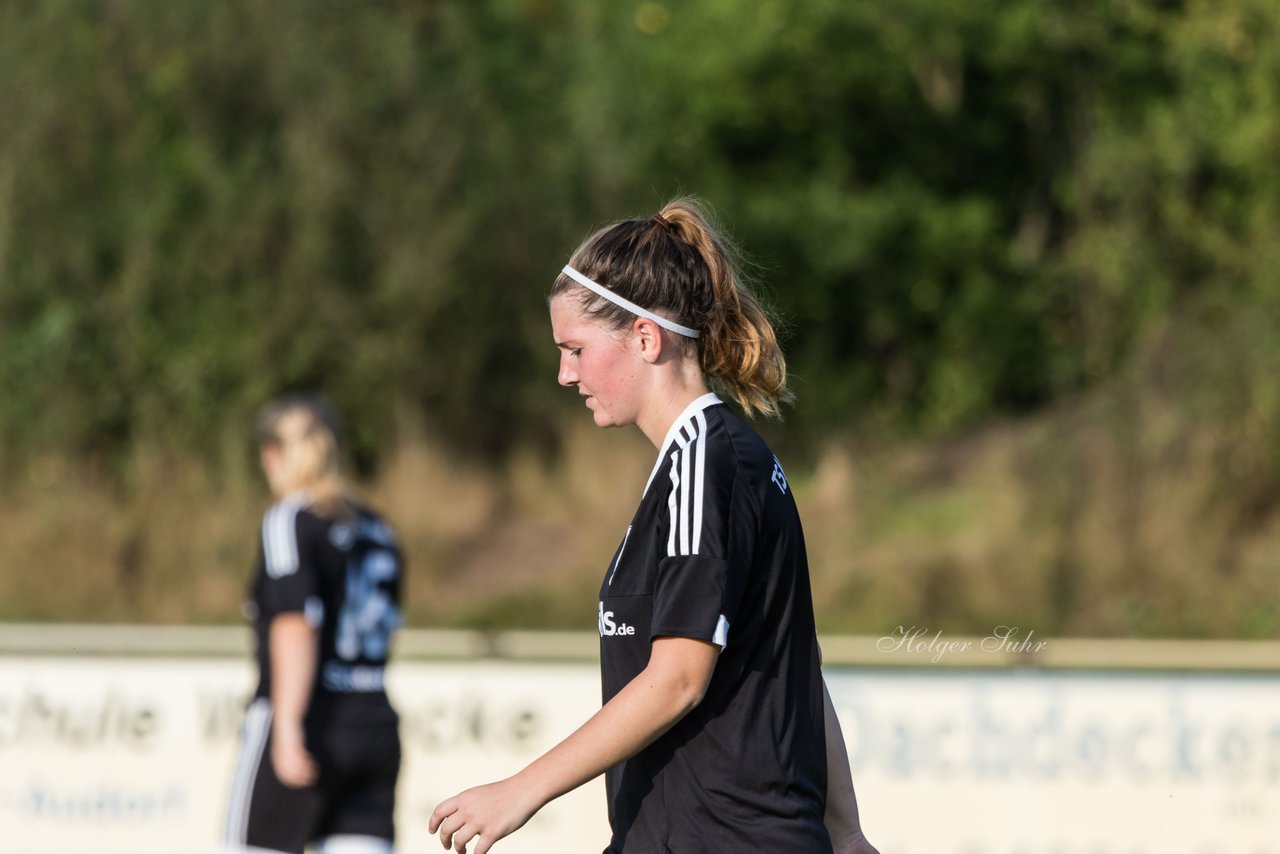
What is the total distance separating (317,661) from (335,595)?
0.71 ft

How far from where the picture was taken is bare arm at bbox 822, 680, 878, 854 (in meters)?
2.92

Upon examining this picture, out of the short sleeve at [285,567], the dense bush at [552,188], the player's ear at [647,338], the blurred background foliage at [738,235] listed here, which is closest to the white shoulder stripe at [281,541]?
the short sleeve at [285,567]

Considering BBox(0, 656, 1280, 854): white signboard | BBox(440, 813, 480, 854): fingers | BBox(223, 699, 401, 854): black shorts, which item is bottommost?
BBox(0, 656, 1280, 854): white signboard

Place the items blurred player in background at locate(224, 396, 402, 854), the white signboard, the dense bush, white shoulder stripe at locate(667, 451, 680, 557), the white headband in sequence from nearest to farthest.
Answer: white shoulder stripe at locate(667, 451, 680, 557) < the white headband < blurred player in background at locate(224, 396, 402, 854) < the white signboard < the dense bush

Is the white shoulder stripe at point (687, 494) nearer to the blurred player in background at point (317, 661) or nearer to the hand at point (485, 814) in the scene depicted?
the hand at point (485, 814)

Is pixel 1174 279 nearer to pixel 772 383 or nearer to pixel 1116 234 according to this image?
pixel 1116 234

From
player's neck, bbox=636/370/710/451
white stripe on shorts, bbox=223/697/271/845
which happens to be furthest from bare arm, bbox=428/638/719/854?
white stripe on shorts, bbox=223/697/271/845

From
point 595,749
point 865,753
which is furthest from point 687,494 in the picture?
point 865,753

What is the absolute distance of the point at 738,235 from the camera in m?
12.8

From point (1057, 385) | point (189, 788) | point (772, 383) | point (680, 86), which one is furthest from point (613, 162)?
point (772, 383)

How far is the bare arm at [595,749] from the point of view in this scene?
2.50 metres

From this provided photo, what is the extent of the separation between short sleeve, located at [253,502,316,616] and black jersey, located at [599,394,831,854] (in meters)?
2.81

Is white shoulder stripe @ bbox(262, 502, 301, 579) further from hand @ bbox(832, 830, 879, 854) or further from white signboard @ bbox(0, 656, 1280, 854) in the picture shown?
hand @ bbox(832, 830, 879, 854)

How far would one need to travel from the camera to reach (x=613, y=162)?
20.2m
